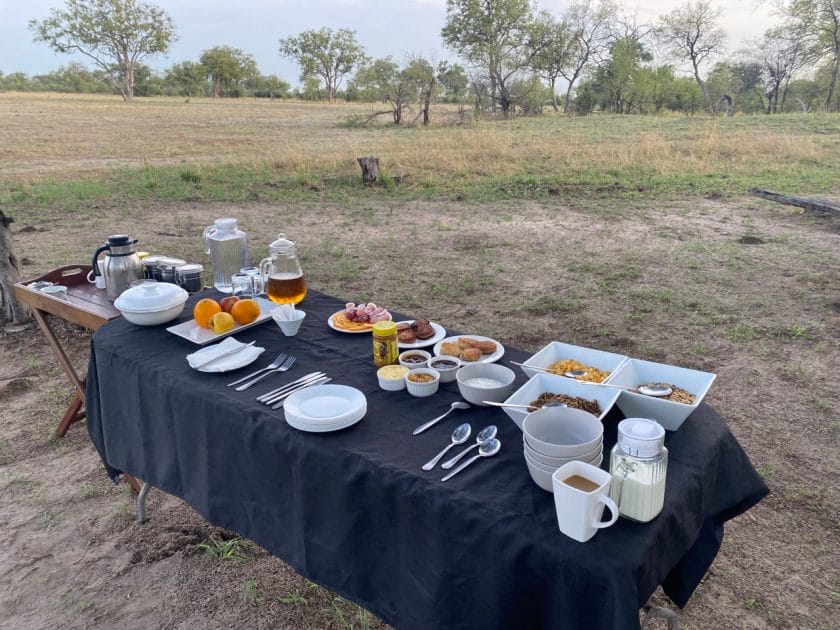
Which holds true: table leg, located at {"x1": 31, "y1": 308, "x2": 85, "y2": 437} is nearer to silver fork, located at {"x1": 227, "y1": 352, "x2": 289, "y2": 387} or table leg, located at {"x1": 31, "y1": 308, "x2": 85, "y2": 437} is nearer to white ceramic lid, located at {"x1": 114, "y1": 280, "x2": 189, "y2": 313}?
white ceramic lid, located at {"x1": 114, "y1": 280, "x2": 189, "y2": 313}

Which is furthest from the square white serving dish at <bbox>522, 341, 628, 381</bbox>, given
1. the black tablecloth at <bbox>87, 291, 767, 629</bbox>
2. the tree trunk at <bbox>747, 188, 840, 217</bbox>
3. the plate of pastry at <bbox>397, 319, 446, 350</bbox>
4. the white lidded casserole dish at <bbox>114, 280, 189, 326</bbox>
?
the tree trunk at <bbox>747, 188, 840, 217</bbox>

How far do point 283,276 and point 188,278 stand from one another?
0.64 m

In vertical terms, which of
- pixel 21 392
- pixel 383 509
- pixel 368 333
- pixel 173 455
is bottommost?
pixel 21 392

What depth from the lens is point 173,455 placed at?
5.99 ft

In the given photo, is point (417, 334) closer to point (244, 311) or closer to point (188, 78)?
point (244, 311)

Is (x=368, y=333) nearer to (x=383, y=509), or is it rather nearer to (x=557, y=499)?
(x=383, y=509)

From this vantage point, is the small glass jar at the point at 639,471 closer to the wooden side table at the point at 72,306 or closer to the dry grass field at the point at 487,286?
the dry grass field at the point at 487,286

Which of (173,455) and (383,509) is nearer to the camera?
→ (383,509)

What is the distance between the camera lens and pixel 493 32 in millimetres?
29156

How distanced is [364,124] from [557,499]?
2128 cm

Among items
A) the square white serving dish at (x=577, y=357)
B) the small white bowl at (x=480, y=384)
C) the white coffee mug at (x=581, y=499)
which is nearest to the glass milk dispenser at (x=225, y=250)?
the small white bowl at (x=480, y=384)

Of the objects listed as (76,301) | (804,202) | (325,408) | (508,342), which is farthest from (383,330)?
(804,202)

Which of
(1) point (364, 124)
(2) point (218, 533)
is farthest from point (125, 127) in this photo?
(2) point (218, 533)

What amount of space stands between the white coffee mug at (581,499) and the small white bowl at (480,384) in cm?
41
